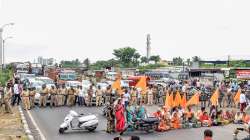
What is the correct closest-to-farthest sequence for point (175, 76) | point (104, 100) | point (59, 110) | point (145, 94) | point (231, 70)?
point (59, 110) → point (104, 100) → point (145, 94) → point (231, 70) → point (175, 76)

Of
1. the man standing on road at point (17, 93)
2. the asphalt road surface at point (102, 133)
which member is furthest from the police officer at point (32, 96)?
the asphalt road surface at point (102, 133)

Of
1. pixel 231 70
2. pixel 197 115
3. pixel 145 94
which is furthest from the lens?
pixel 231 70

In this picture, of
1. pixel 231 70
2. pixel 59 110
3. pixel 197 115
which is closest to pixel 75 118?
pixel 197 115

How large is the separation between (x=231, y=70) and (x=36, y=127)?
39420 millimetres

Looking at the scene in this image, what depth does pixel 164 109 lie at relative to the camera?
22312mm

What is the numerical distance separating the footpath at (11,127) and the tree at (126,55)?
8432 cm

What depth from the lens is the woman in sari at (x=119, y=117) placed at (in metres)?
19.7

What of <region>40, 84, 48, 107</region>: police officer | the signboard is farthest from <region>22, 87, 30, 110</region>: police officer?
the signboard

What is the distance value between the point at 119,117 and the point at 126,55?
91.9 metres

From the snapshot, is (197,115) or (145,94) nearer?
(197,115)

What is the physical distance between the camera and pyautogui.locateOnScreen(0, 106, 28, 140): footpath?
17650 mm

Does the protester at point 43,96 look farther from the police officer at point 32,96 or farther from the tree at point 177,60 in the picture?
the tree at point 177,60

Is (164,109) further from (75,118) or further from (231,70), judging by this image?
(231,70)

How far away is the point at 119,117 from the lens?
19.7 meters
